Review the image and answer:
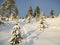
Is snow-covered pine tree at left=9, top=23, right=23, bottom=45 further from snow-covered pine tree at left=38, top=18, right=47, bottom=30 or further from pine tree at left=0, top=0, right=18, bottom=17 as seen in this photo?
pine tree at left=0, top=0, right=18, bottom=17

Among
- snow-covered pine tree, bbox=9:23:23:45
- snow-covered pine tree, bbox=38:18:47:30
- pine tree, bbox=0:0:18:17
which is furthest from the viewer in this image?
pine tree, bbox=0:0:18:17

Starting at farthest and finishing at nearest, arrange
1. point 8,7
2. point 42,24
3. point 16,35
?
point 8,7 → point 42,24 → point 16,35

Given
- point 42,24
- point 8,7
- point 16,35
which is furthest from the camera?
point 8,7

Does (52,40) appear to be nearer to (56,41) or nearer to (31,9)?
(56,41)

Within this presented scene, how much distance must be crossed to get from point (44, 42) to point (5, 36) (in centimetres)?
755

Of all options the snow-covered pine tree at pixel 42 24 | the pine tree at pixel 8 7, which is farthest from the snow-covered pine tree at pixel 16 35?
the pine tree at pixel 8 7

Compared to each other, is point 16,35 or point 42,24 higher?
point 16,35

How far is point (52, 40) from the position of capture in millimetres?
27062

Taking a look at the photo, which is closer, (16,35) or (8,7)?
(16,35)

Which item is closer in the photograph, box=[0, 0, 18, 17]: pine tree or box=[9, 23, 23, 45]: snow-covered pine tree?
box=[9, 23, 23, 45]: snow-covered pine tree

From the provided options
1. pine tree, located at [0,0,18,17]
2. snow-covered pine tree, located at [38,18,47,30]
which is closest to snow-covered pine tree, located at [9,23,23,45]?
snow-covered pine tree, located at [38,18,47,30]

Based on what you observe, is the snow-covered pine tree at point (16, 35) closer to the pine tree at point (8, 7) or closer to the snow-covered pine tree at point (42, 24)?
the snow-covered pine tree at point (42, 24)

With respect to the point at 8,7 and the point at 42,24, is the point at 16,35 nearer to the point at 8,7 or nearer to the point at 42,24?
the point at 42,24

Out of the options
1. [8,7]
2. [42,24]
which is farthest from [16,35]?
[8,7]
